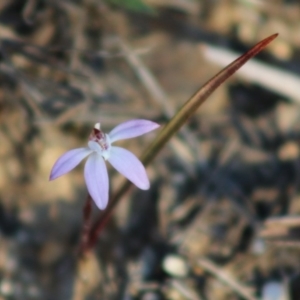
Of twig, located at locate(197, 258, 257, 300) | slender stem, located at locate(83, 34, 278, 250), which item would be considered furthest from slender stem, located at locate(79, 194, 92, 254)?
twig, located at locate(197, 258, 257, 300)

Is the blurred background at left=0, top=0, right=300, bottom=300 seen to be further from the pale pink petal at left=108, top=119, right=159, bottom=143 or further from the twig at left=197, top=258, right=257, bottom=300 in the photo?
the pale pink petal at left=108, top=119, right=159, bottom=143

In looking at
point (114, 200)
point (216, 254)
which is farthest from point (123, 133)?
point (216, 254)

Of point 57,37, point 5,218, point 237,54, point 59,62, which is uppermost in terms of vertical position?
point 237,54

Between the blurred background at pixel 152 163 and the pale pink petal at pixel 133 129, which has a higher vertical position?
the blurred background at pixel 152 163

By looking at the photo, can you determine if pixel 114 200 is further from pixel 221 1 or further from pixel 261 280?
pixel 221 1

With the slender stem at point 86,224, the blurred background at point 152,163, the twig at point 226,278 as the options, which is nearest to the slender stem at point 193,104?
the slender stem at point 86,224

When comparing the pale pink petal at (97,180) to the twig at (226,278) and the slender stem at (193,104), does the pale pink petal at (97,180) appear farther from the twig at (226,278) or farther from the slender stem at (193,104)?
the twig at (226,278)
